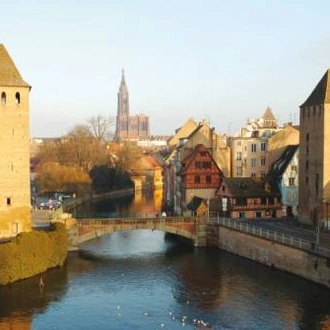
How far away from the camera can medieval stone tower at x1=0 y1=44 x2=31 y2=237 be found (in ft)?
188

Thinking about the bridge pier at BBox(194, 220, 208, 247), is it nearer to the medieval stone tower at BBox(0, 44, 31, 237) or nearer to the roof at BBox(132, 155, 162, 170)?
the medieval stone tower at BBox(0, 44, 31, 237)

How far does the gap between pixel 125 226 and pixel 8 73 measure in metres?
20.4

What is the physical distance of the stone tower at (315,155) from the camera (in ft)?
210

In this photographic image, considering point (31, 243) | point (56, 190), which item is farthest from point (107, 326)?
point (56, 190)

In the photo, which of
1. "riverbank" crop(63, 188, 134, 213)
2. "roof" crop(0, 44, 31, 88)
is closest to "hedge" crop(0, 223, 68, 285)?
→ "roof" crop(0, 44, 31, 88)

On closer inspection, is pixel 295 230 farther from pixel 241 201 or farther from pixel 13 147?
pixel 13 147

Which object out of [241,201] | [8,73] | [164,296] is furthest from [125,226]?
[8,73]

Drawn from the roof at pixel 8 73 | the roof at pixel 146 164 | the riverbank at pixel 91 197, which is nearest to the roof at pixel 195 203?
the riverbank at pixel 91 197

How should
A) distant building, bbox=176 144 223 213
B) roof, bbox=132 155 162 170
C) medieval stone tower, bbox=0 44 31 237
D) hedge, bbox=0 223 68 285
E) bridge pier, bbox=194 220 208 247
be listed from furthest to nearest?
roof, bbox=132 155 162 170 → distant building, bbox=176 144 223 213 → bridge pier, bbox=194 220 208 247 → medieval stone tower, bbox=0 44 31 237 → hedge, bbox=0 223 68 285

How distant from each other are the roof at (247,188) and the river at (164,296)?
45.8ft

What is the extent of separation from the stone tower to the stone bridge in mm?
11929

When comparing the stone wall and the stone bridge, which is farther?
the stone bridge

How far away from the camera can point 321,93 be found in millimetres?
66125

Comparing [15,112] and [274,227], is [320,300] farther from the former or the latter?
[15,112]
